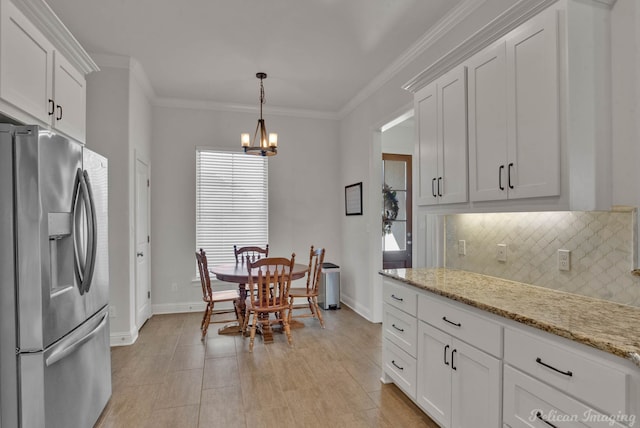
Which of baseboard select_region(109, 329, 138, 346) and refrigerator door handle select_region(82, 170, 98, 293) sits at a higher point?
refrigerator door handle select_region(82, 170, 98, 293)

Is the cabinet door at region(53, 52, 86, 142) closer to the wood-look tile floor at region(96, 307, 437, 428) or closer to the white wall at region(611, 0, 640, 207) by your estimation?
the wood-look tile floor at region(96, 307, 437, 428)

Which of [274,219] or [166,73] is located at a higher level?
[166,73]

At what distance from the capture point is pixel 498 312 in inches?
63.3

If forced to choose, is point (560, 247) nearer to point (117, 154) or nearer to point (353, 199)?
point (353, 199)

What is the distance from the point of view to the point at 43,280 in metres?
1.66

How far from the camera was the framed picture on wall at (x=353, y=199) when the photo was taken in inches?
188

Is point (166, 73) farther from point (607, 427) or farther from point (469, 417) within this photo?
point (607, 427)

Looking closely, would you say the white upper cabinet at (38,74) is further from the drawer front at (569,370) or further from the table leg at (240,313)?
the drawer front at (569,370)

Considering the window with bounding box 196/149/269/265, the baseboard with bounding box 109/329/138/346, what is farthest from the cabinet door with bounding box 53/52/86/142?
the window with bounding box 196/149/269/265

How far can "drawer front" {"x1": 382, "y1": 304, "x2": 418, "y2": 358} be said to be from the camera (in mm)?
2309

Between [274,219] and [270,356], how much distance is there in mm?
2354

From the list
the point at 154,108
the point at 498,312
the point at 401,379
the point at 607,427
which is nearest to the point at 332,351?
the point at 401,379

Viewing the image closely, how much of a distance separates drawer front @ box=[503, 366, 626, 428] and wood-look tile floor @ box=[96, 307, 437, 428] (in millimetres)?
855

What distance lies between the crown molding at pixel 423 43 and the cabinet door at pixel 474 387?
Answer: 242 centimetres
